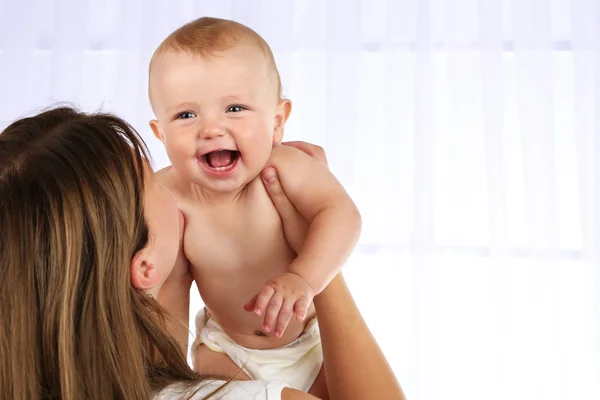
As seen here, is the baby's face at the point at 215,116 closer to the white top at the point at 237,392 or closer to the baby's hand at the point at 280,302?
the baby's hand at the point at 280,302

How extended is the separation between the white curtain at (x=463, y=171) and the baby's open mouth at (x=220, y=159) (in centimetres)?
172

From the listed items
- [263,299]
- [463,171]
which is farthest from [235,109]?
[463,171]

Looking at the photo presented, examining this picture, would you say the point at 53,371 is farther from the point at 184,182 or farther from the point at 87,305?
the point at 184,182

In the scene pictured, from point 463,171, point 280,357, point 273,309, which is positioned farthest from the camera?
point 463,171

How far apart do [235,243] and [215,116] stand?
0.22 metres

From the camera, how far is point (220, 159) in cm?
119

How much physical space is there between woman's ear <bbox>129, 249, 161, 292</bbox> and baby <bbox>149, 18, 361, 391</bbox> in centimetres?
29

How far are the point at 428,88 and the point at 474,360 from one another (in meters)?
1.07

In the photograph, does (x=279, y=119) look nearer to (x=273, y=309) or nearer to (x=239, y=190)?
(x=239, y=190)

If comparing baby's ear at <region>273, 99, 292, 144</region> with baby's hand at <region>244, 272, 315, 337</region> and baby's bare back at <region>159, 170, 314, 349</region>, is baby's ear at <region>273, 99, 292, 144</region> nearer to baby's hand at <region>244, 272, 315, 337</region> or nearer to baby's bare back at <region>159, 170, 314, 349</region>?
baby's bare back at <region>159, 170, 314, 349</region>

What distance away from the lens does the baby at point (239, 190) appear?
1.16 m

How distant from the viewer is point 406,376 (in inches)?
116

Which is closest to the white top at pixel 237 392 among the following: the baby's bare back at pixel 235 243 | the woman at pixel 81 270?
the woman at pixel 81 270

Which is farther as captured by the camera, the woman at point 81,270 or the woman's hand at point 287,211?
the woman's hand at point 287,211
